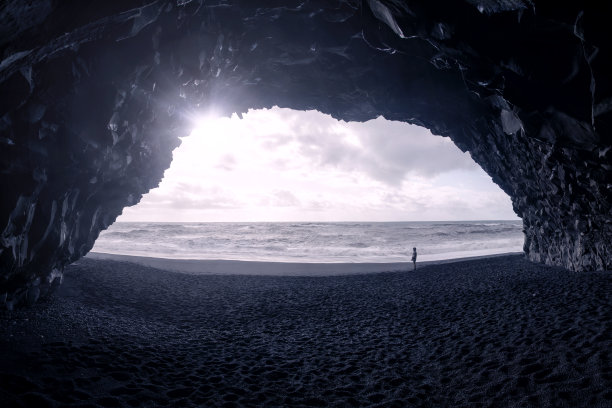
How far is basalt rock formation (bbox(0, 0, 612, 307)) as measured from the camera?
25.3 feet

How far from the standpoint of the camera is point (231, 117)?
70.1 ft

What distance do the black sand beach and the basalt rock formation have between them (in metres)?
3.28

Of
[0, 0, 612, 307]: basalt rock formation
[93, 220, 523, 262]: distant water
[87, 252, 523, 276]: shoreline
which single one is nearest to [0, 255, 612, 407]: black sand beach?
[0, 0, 612, 307]: basalt rock formation

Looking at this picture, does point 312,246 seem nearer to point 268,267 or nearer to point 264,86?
point 268,267

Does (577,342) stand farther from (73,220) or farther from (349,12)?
(73,220)

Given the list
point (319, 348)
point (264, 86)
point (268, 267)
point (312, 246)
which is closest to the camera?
point (319, 348)

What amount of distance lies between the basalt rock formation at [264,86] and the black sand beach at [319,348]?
10.8 ft

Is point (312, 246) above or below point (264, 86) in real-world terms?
below

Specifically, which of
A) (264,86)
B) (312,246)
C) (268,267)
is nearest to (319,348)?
(268,267)

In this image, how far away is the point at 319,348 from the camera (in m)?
8.16

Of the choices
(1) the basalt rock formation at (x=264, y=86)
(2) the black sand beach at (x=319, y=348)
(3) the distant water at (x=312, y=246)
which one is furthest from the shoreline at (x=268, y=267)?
(1) the basalt rock formation at (x=264, y=86)

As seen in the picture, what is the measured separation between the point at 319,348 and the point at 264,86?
16456 millimetres

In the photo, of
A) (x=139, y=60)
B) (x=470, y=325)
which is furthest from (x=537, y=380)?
(x=139, y=60)

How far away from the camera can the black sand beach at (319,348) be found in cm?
534
